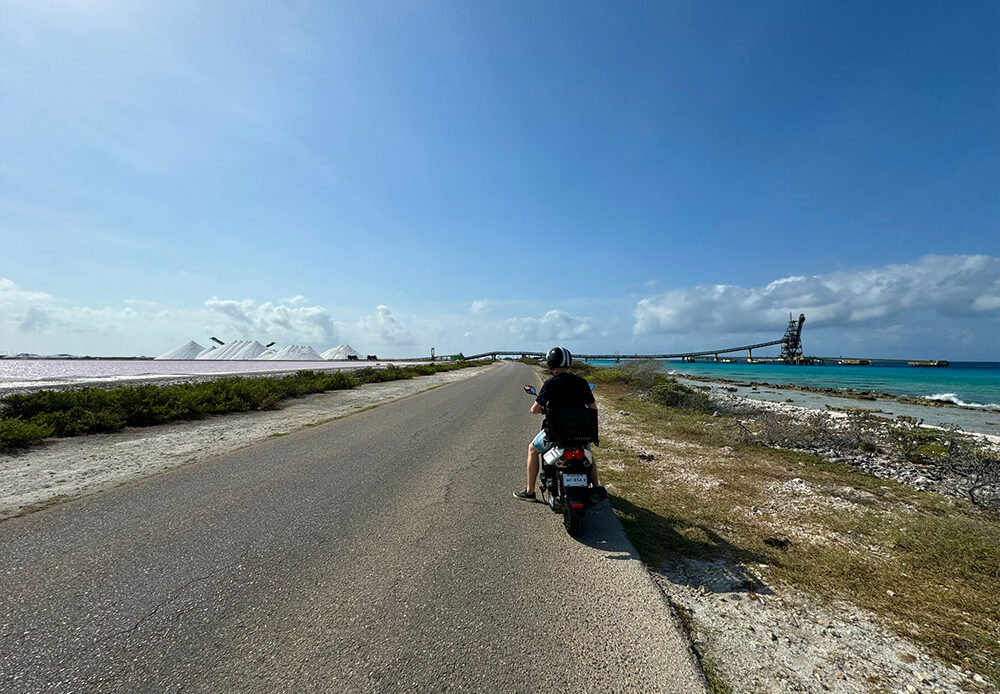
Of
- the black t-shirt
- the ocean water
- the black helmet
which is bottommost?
the ocean water

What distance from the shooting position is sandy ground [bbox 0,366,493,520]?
5.70 metres

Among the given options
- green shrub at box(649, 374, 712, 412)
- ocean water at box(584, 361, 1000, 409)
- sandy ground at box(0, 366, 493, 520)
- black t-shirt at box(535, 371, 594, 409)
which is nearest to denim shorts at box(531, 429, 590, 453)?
black t-shirt at box(535, 371, 594, 409)

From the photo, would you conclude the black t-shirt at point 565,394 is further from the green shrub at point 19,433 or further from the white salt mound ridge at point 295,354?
the white salt mound ridge at point 295,354

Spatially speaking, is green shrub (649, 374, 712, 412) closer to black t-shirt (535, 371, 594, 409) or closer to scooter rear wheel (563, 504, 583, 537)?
black t-shirt (535, 371, 594, 409)

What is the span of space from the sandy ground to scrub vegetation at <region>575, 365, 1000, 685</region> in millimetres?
7877

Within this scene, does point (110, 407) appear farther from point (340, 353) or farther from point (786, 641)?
point (340, 353)

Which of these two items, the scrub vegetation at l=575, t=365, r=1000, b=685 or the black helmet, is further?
the black helmet

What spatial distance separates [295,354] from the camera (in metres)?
79.4

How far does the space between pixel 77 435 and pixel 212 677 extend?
11.3m

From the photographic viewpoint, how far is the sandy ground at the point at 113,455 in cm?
570

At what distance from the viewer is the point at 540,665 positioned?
250 centimetres

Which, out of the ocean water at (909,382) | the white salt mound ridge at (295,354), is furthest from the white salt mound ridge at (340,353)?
the ocean water at (909,382)

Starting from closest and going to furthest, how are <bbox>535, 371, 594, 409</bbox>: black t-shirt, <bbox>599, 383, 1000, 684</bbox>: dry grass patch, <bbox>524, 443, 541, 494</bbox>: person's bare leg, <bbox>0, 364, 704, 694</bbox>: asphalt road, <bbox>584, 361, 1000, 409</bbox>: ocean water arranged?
<bbox>0, 364, 704, 694</bbox>: asphalt road → <bbox>599, 383, 1000, 684</bbox>: dry grass patch → <bbox>535, 371, 594, 409</bbox>: black t-shirt → <bbox>524, 443, 541, 494</bbox>: person's bare leg → <bbox>584, 361, 1000, 409</bbox>: ocean water

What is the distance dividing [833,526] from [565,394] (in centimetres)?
375
